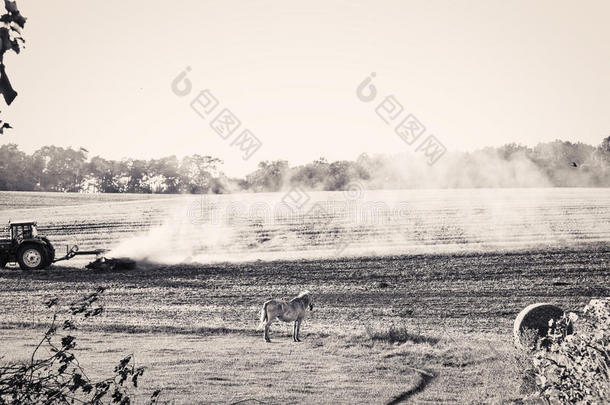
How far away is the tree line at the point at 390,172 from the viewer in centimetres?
6706

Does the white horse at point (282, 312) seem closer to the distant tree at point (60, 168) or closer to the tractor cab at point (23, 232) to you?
the tractor cab at point (23, 232)

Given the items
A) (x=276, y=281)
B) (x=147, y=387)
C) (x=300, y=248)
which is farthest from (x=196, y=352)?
(x=300, y=248)

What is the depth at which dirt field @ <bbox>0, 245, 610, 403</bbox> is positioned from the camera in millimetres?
12430

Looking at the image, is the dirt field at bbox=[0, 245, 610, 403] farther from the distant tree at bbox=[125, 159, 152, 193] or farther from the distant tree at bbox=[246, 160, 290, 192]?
the distant tree at bbox=[125, 159, 152, 193]

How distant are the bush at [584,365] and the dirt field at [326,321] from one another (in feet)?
18.1

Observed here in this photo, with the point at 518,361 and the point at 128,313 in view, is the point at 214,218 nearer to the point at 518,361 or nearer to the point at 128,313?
the point at 128,313

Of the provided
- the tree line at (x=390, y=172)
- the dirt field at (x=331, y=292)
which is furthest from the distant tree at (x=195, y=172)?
the dirt field at (x=331, y=292)

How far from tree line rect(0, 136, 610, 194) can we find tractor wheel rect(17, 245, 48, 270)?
4364cm

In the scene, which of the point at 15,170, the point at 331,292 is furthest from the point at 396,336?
the point at 15,170

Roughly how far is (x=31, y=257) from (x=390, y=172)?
48874mm

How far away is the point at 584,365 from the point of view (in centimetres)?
576

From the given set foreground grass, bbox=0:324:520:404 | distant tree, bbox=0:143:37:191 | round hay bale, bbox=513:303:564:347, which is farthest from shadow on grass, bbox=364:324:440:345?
distant tree, bbox=0:143:37:191

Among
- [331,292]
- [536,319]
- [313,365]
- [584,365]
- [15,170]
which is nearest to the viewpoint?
[584,365]

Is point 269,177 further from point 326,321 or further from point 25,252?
point 326,321
